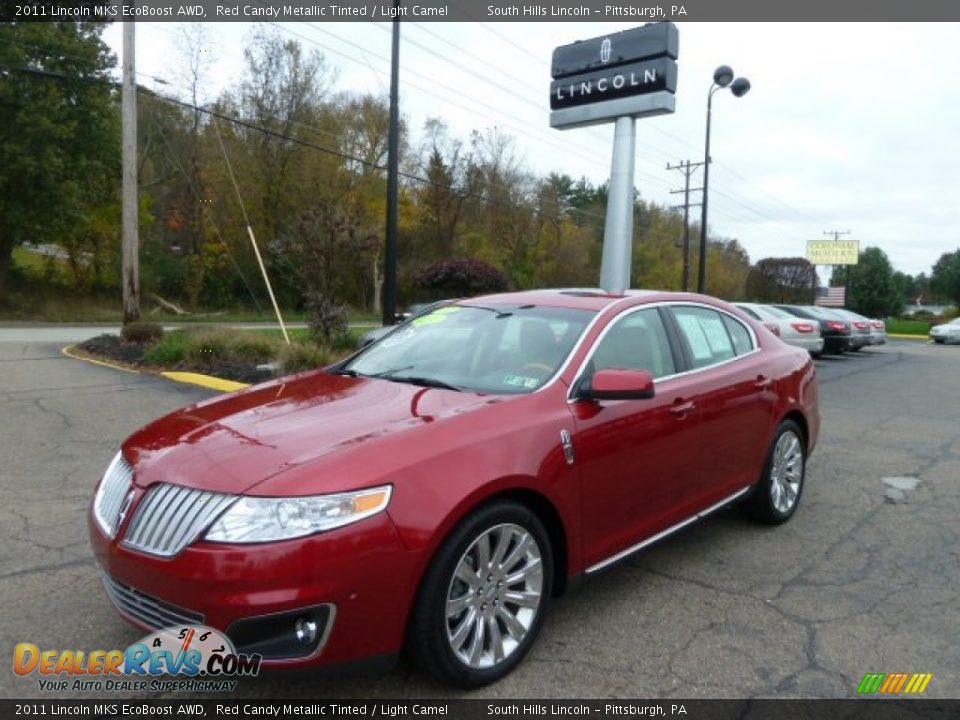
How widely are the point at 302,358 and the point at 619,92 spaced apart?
25.0 feet

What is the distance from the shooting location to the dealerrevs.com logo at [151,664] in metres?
2.41

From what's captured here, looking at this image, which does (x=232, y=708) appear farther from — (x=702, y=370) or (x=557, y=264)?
(x=557, y=264)

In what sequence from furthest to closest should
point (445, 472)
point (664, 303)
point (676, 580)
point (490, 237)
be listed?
point (490, 237) → point (664, 303) → point (676, 580) → point (445, 472)

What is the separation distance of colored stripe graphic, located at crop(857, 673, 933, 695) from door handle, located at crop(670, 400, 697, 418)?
1414mm

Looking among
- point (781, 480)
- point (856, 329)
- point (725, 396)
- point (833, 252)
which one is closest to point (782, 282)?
point (833, 252)

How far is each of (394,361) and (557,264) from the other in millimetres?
46211

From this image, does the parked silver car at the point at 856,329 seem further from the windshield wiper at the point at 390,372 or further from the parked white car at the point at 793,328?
the windshield wiper at the point at 390,372

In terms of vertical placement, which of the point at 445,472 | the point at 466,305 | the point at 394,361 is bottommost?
the point at 445,472

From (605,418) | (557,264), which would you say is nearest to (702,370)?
(605,418)

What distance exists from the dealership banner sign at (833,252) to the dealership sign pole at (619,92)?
52556 millimetres

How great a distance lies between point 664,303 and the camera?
420 cm

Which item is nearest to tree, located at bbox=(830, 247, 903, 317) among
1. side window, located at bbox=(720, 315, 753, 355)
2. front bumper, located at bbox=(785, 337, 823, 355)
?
front bumper, located at bbox=(785, 337, 823, 355)

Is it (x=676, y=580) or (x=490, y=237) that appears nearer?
(x=676, y=580)

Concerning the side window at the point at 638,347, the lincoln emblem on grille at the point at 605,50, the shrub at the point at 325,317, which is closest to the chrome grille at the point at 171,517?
the side window at the point at 638,347
